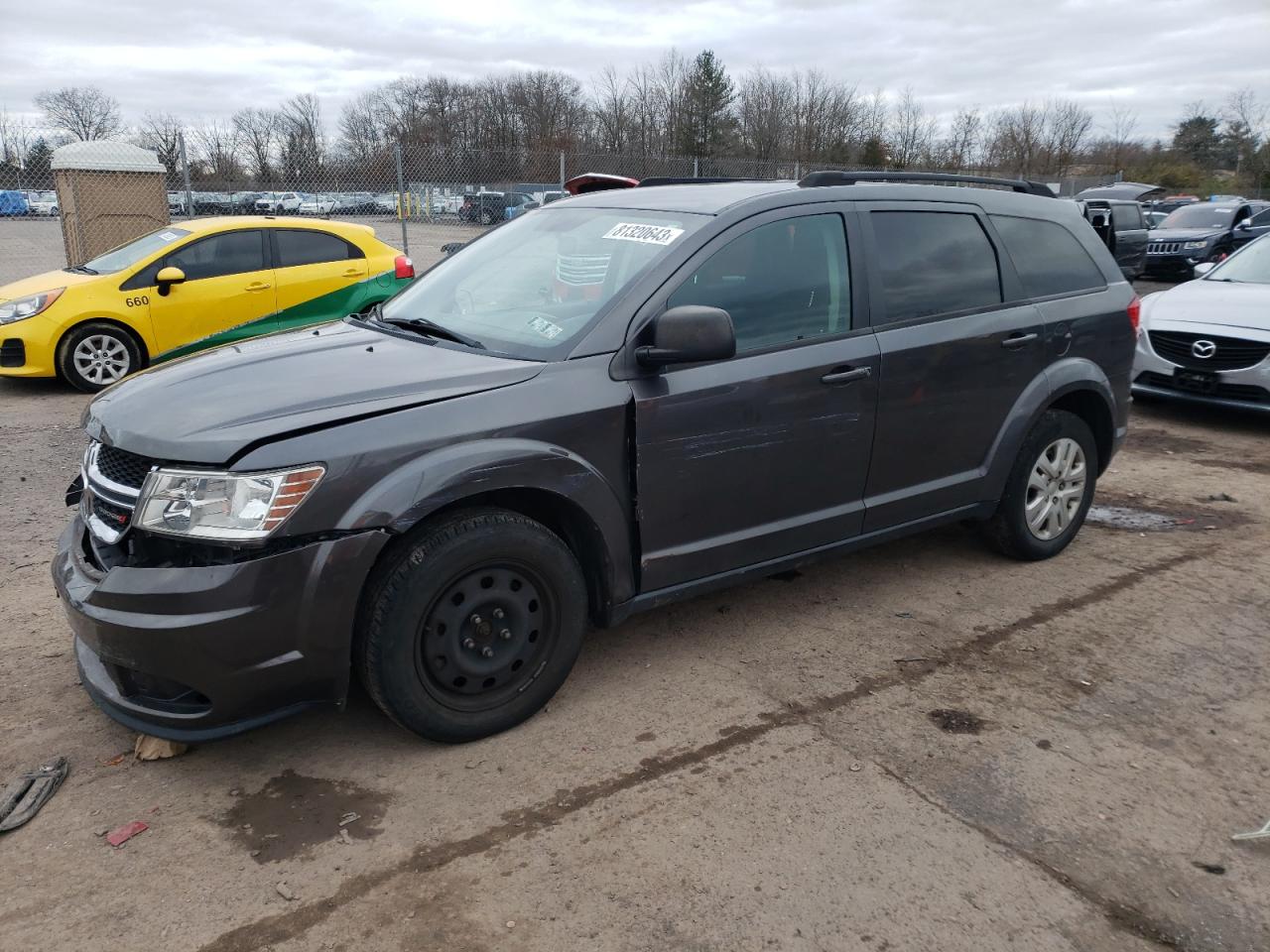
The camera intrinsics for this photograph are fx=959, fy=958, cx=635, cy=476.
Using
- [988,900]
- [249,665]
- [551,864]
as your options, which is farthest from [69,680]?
[988,900]

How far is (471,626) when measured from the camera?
3068 millimetres

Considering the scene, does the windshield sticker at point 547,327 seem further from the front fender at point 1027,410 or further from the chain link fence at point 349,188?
the chain link fence at point 349,188

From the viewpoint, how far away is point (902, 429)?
4.04 meters

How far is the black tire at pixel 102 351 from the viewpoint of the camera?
330 inches

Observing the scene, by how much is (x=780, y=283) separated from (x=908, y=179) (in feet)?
3.73

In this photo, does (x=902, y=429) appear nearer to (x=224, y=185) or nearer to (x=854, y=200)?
(x=854, y=200)

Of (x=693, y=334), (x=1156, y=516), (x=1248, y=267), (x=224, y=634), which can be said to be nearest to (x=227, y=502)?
(x=224, y=634)

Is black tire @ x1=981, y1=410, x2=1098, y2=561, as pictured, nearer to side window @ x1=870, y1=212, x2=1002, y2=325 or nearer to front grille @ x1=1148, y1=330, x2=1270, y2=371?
side window @ x1=870, y1=212, x2=1002, y2=325

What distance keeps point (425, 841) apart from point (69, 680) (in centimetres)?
176

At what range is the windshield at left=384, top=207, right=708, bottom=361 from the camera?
3.45 metres

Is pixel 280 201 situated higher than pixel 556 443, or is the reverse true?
pixel 280 201

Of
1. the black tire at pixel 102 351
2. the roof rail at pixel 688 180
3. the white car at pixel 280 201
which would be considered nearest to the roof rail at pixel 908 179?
the roof rail at pixel 688 180

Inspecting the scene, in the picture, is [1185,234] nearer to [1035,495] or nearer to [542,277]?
[1035,495]

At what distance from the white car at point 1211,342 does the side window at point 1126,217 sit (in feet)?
28.6
